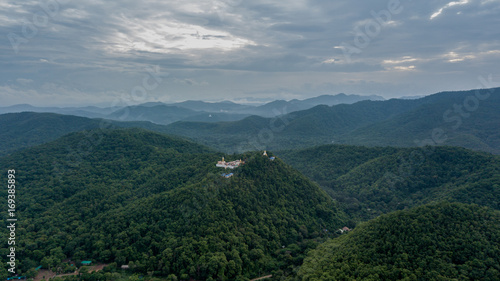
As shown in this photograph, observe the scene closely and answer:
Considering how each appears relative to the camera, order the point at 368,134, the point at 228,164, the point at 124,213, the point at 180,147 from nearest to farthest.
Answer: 1. the point at 124,213
2. the point at 228,164
3. the point at 180,147
4. the point at 368,134

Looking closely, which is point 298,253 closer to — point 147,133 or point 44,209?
point 44,209

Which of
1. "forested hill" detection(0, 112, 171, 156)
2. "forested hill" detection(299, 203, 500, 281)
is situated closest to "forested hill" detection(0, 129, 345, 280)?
"forested hill" detection(299, 203, 500, 281)

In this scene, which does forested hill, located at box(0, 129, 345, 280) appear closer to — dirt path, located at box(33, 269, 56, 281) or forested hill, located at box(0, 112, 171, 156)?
dirt path, located at box(33, 269, 56, 281)

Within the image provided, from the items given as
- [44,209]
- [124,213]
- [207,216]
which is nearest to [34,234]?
[44,209]

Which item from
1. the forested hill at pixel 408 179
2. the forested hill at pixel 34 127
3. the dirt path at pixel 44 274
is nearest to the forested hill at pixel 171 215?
the dirt path at pixel 44 274

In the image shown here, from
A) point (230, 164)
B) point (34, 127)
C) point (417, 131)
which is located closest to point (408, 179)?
point (230, 164)

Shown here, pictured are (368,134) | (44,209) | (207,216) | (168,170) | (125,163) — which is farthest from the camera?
(368,134)

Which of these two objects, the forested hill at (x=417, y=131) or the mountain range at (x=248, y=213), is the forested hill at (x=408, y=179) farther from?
the forested hill at (x=417, y=131)
